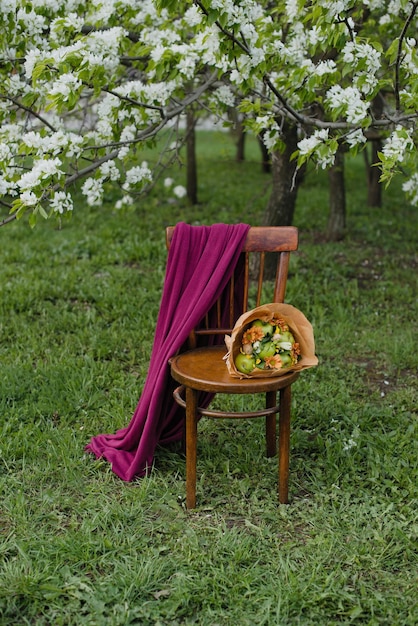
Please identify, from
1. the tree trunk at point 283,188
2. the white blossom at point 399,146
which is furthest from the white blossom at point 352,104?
the tree trunk at point 283,188

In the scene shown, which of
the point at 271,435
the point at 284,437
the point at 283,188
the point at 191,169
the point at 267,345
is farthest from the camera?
the point at 191,169

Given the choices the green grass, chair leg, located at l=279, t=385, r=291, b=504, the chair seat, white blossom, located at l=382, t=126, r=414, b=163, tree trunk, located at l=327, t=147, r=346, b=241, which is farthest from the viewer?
tree trunk, located at l=327, t=147, r=346, b=241

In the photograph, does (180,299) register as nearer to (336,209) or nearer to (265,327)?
(265,327)

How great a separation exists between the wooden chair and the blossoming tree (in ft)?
2.05

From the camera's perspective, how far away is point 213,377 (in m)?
2.99

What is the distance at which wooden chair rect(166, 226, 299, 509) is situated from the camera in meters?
2.95

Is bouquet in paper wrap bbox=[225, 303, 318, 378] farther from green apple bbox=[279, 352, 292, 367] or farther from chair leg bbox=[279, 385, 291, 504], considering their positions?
chair leg bbox=[279, 385, 291, 504]

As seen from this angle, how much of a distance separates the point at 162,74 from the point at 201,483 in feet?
7.63

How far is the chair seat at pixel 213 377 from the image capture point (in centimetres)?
289

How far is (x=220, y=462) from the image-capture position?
3537 millimetres

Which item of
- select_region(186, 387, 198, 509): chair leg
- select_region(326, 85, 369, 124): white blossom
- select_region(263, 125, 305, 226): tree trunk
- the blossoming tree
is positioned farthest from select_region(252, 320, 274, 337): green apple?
select_region(263, 125, 305, 226): tree trunk

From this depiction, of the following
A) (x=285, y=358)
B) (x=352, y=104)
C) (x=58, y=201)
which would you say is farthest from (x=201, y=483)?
(x=352, y=104)

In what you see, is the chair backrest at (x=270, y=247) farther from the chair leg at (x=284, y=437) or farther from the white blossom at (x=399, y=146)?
the white blossom at (x=399, y=146)

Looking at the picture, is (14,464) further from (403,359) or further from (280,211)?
(280,211)
